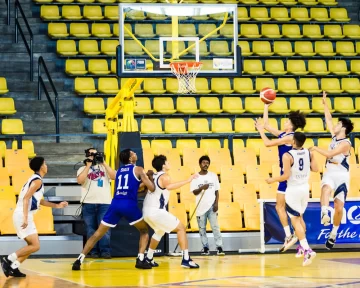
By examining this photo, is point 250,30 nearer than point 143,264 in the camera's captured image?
No

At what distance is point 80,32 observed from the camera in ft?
74.5

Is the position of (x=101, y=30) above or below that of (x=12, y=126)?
above

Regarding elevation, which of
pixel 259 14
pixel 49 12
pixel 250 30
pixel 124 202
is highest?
pixel 259 14

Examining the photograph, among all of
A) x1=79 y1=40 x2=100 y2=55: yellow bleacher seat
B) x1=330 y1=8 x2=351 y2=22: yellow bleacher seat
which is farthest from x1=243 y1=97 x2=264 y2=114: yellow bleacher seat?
x1=330 y1=8 x2=351 y2=22: yellow bleacher seat

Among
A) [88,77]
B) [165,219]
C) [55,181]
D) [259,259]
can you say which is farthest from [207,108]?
[165,219]

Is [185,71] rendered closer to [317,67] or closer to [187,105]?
[187,105]

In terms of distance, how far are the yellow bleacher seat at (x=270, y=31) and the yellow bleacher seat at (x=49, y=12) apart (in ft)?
18.1

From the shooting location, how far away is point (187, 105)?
2094cm

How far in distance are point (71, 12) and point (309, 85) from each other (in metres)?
6.46

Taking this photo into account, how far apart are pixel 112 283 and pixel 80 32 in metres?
12.4

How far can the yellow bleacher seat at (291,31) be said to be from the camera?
79.1 feet

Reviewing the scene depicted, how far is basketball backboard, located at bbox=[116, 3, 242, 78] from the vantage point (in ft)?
50.3

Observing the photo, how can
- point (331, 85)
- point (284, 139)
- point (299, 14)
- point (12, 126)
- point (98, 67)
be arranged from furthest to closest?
point (299, 14), point (331, 85), point (98, 67), point (12, 126), point (284, 139)

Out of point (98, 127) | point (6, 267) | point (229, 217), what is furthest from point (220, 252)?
point (98, 127)
